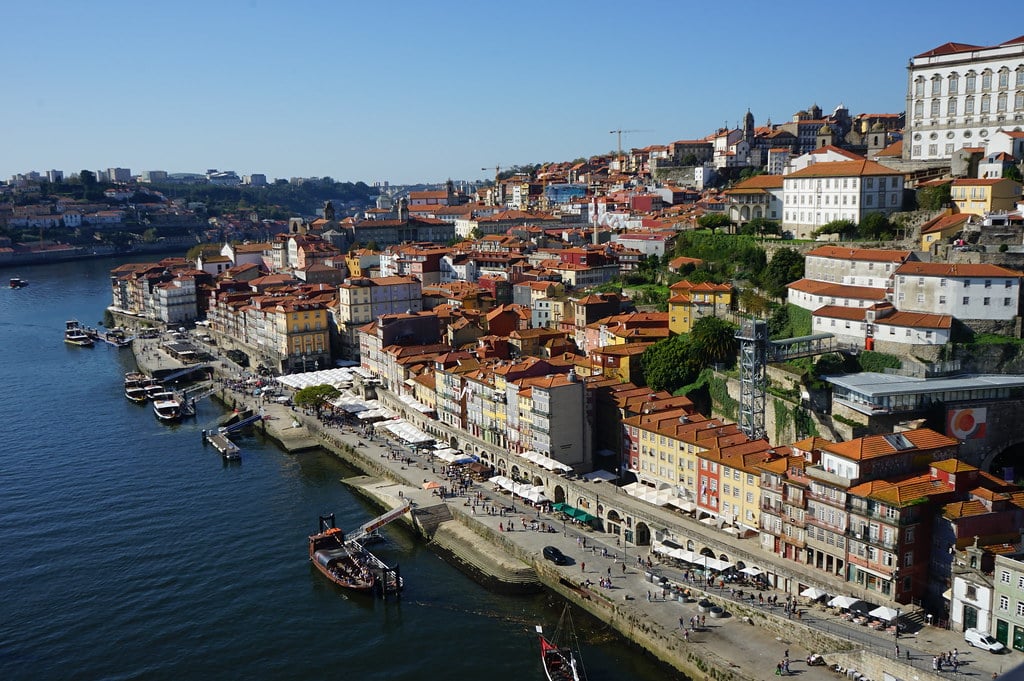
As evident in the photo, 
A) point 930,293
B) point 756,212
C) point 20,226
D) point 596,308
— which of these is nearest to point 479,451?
point 596,308

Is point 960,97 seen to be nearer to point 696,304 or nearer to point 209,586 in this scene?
point 696,304

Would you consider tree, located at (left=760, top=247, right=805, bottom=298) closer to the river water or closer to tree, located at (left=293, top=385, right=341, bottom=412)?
the river water

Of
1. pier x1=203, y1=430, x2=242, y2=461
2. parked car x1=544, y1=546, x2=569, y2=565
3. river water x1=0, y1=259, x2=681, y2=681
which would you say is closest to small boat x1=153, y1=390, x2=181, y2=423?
river water x1=0, y1=259, x2=681, y2=681

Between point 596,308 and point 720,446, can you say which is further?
point 596,308

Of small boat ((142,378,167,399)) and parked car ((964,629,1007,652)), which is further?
small boat ((142,378,167,399))

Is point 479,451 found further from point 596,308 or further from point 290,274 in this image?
point 290,274

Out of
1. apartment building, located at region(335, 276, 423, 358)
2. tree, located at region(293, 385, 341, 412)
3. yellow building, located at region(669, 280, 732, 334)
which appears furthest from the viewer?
apartment building, located at region(335, 276, 423, 358)

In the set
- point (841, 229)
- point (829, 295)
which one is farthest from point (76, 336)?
point (829, 295)
